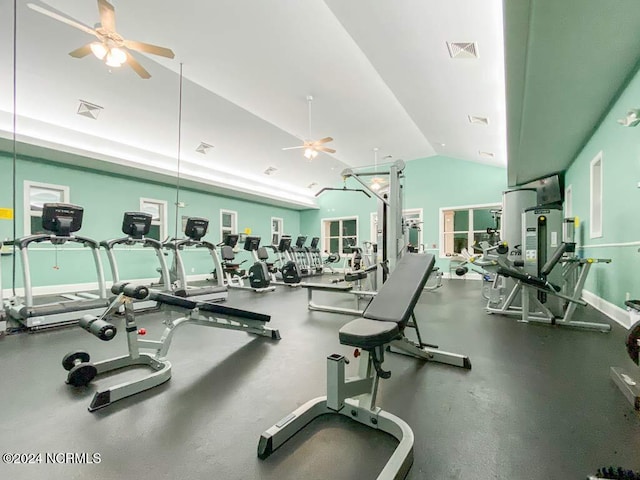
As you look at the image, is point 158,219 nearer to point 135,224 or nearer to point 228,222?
point 228,222

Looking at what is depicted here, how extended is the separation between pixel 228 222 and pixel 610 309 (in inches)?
383

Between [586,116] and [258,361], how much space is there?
5242 millimetres

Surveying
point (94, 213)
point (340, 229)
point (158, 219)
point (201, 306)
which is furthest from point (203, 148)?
point (340, 229)

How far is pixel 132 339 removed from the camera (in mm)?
2141

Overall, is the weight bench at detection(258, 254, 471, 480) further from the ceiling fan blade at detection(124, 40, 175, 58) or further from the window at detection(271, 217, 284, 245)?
the window at detection(271, 217, 284, 245)

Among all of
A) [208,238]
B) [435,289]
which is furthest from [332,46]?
[208,238]

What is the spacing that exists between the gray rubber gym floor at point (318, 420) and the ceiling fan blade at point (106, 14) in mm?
3273

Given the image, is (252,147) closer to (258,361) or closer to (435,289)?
(435,289)

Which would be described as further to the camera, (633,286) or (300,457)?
(633,286)

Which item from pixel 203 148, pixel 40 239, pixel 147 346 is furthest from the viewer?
pixel 203 148

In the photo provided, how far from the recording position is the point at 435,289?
6.57 m

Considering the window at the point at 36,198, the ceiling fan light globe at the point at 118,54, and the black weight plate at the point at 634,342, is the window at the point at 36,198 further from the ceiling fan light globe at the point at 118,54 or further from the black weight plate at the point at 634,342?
the black weight plate at the point at 634,342

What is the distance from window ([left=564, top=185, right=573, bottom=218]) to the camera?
6.32m

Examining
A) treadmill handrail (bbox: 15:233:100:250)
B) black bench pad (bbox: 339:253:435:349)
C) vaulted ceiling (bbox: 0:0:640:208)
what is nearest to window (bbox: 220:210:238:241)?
vaulted ceiling (bbox: 0:0:640:208)
